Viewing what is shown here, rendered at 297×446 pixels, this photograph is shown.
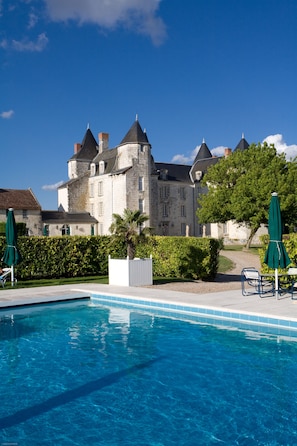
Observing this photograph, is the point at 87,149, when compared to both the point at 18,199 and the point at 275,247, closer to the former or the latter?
the point at 18,199

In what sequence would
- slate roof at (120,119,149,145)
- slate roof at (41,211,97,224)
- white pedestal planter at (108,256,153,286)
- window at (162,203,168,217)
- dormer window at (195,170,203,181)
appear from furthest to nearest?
dormer window at (195,170,203,181) < window at (162,203,168,217) < slate roof at (41,211,97,224) < slate roof at (120,119,149,145) < white pedestal planter at (108,256,153,286)

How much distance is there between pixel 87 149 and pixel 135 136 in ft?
40.3

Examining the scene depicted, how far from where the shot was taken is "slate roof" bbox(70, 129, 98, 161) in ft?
184

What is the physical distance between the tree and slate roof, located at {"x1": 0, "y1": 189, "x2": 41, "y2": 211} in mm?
19110

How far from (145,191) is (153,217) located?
3.16 m

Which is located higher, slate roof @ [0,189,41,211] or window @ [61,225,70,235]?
slate roof @ [0,189,41,211]

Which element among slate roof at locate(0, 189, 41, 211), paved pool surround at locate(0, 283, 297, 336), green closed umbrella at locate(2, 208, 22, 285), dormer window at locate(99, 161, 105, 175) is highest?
dormer window at locate(99, 161, 105, 175)

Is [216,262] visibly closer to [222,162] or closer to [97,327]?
[97,327]

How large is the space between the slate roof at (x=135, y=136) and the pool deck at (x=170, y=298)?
31.5 meters

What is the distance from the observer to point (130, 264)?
16.7 m

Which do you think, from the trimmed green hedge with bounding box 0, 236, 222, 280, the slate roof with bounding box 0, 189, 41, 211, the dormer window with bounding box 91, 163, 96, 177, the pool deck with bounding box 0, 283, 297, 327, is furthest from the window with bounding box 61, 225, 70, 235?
the pool deck with bounding box 0, 283, 297, 327

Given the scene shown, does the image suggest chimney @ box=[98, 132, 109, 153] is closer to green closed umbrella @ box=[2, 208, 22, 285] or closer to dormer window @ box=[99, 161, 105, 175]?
dormer window @ box=[99, 161, 105, 175]

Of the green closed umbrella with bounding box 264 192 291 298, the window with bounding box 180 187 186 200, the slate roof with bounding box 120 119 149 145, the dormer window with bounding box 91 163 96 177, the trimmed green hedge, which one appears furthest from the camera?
the dormer window with bounding box 91 163 96 177

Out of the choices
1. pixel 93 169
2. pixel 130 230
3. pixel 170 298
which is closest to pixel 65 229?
pixel 93 169
